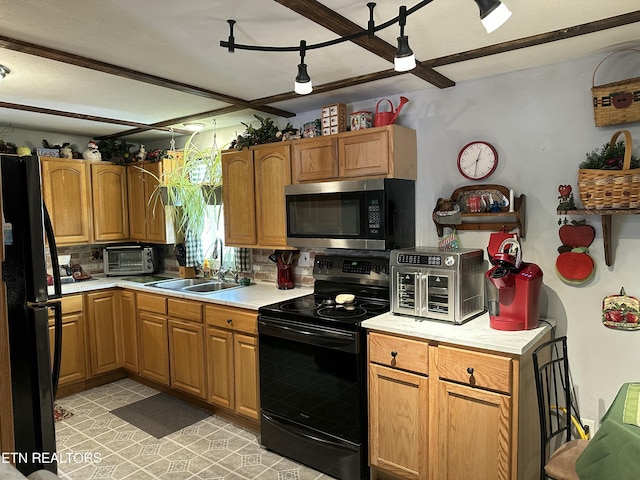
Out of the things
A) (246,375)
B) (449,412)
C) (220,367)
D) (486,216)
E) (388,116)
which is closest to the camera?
(449,412)

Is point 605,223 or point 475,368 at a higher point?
point 605,223

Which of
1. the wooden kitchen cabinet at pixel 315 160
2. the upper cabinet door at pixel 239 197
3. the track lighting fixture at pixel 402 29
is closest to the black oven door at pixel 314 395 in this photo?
the upper cabinet door at pixel 239 197

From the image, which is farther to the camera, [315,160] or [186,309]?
[186,309]

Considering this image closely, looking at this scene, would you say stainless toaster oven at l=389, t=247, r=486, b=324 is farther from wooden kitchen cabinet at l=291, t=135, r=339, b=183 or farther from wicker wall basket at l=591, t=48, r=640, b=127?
wicker wall basket at l=591, t=48, r=640, b=127

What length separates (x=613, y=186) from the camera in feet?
6.77

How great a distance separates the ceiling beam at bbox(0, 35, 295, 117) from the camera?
2.04 meters

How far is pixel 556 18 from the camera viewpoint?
72.4 inches

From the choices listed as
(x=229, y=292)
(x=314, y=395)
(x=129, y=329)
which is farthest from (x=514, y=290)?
(x=129, y=329)

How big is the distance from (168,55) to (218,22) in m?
0.49

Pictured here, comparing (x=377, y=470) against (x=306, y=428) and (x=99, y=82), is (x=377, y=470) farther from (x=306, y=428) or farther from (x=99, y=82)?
(x=99, y=82)

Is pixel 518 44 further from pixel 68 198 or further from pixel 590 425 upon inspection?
pixel 68 198

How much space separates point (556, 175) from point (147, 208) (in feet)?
11.6

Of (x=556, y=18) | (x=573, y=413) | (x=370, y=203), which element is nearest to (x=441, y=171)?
(x=370, y=203)

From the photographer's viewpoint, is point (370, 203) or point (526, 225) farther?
point (370, 203)
